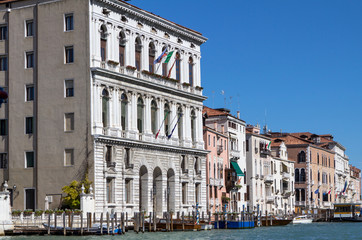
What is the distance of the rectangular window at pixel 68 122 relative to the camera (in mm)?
55844

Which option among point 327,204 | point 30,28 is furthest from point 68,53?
point 327,204

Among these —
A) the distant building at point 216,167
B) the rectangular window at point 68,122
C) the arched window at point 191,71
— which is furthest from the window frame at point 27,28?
the distant building at point 216,167

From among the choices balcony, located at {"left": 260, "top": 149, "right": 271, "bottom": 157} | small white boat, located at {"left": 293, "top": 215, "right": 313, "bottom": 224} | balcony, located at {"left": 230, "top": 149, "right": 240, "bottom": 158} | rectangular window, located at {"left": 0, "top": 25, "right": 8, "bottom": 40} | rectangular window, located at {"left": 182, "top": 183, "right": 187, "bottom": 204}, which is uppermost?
rectangular window, located at {"left": 0, "top": 25, "right": 8, "bottom": 40}

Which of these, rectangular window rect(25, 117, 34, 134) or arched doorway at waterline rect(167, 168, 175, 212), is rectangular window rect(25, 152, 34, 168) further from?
arched doorway at waterline rect(167, 168, 175, 212)

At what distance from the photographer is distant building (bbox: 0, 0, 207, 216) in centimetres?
5547

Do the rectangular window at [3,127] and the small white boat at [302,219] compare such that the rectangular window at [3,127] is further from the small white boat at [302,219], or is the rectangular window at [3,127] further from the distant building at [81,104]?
the small white boat at [302,219]

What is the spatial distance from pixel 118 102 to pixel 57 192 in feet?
25.0

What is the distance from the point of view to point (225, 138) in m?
80.4

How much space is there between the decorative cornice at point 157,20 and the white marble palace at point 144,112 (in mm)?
72

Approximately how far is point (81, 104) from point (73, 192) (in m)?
6.07

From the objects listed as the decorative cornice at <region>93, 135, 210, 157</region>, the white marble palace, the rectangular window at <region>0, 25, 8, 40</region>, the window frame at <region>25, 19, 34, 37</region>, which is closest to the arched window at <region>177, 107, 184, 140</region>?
the white marble palace

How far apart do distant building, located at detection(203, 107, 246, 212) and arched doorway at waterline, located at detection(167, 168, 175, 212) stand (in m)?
15.8

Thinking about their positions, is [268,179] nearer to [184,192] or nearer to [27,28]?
[184,192]

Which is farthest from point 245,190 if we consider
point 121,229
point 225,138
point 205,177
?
point 121,229
